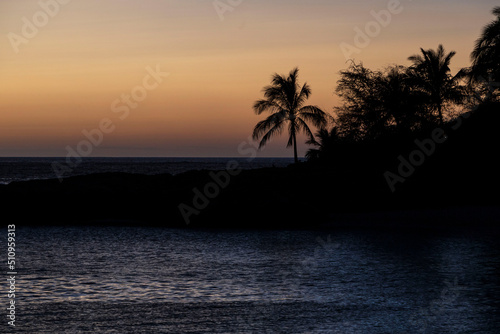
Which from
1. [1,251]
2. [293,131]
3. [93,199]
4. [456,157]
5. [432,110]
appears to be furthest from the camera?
[293,131]

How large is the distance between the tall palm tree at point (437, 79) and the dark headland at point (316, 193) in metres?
6.23

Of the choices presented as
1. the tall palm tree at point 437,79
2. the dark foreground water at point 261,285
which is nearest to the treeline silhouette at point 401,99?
the tall palm tree at point 437,79

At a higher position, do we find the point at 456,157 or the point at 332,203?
the point at 456,157

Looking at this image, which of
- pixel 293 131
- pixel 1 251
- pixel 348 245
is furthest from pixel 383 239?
pixel 293 131

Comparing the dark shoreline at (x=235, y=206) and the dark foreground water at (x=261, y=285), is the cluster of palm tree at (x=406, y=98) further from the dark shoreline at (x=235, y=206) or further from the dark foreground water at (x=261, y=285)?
the dark foreground water at (x=261, y=285)

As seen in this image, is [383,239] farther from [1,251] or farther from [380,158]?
[380,158]

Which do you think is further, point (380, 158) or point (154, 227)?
point (380, 158)

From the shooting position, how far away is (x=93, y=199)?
2695 cm

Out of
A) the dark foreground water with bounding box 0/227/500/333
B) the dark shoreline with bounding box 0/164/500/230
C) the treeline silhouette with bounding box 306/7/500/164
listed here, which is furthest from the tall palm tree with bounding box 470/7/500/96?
the dark foreground water with bounding box 0/227/500/333

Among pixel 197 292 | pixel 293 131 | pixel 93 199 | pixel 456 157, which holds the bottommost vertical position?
pixel 197 292

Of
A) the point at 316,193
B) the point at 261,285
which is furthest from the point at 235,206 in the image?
the point at 261,285

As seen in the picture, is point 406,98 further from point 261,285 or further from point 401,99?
point 261,285

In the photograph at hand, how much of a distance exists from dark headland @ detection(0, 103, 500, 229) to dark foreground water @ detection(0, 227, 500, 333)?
5030mm

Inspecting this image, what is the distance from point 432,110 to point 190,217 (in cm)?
2039
